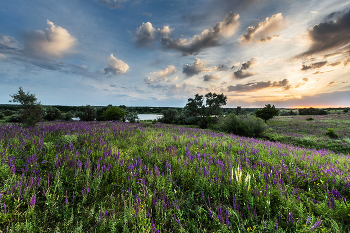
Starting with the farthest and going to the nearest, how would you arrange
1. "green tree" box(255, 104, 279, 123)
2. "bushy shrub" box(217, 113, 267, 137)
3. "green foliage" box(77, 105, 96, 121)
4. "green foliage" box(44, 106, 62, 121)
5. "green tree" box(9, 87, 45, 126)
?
"green tree" box(255, 104, 279, 123) < "green foliage" box(77, 105, 96, 121) < "green foliage" box(44, 106, 62, 121) < "bushy shrub" box(217, 113, 267, 137) < "green tree" box(9, 87, 45, 126)

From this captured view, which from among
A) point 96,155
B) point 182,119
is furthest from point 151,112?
point 96,155

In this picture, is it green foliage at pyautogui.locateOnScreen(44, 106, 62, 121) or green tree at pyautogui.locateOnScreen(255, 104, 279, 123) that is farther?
green tree at pyautogui.locateOnScreen(255, 104, 279, 123)

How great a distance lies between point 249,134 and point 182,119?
20.4 m

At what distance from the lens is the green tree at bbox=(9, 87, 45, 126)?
9.34m

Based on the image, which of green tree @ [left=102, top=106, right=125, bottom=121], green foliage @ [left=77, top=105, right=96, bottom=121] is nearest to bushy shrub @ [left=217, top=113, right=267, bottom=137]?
green tree @ [left=102, top=106, right=125, bottom=121]

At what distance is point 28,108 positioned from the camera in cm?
995

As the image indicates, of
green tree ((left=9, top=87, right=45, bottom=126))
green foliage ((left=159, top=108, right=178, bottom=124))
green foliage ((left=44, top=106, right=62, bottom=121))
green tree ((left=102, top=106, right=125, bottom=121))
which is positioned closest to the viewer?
green tree ((left=9, top=87, right=45, bottom=126))

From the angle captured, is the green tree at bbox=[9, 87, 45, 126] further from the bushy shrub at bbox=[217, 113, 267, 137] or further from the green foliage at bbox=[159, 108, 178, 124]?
the green foliage at bbox=[159, 108, 178, 124]

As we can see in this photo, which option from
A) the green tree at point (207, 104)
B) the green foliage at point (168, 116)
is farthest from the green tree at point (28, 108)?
the green foliage at point (168, 116)

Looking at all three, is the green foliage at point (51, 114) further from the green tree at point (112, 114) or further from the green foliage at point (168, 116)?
the green foliage at point (168, 116)

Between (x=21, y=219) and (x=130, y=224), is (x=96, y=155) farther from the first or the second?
(x=130, y=224)

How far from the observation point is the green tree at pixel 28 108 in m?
9.34

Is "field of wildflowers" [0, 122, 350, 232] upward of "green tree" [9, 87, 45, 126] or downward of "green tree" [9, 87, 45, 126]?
downward

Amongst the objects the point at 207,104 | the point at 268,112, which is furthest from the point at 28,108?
the point at 268,112
